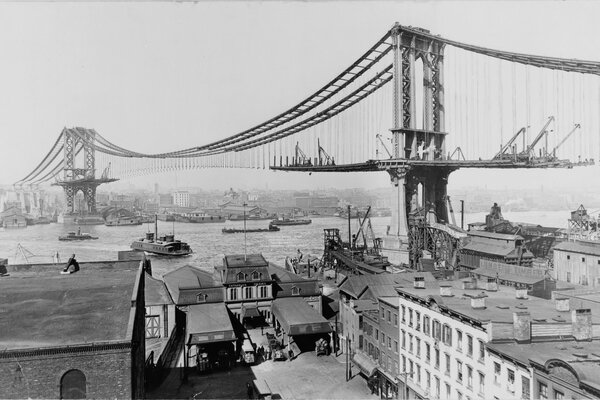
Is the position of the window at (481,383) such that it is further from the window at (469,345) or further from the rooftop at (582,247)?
the rooftop at (582,247)

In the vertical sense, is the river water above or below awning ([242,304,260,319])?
below

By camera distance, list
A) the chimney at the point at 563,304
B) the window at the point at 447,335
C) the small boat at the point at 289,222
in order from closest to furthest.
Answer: the window at the point at 447,335, the chimney at the point at 563,304, the small boat at the point at 289,222

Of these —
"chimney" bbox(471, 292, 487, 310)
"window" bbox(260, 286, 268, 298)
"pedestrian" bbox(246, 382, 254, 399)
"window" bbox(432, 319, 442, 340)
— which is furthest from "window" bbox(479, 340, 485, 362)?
"window" bbox(260, 286, 268, 298)

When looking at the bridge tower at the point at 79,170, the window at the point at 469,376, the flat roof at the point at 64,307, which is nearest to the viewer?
the flat roof at the point at 64,307

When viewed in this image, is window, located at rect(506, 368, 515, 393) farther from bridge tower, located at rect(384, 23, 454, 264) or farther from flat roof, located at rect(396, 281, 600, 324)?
bridge tower, located at rect(384, 23, 454, 264)

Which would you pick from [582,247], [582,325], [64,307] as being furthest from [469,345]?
[582,247]

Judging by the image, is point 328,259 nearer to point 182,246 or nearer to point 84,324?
point 182,246

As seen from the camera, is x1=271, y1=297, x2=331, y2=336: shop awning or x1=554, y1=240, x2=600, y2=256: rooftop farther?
x1=554, y1=240, x2=600, y2=256: rooftop

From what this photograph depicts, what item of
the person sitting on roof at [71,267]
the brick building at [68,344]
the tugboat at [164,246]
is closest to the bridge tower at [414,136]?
the person sitting on roof at [71,267]
